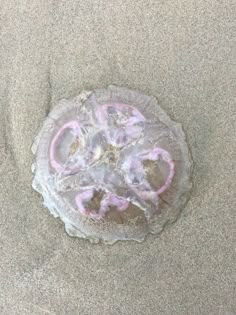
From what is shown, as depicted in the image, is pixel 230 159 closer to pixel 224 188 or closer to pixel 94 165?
pixel 224 188

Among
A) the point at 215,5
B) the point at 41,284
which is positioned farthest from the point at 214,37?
the point at 41,284

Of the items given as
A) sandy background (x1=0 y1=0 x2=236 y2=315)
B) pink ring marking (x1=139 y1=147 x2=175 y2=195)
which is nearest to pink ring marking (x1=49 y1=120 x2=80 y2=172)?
sandy background (x1=0 y1=0 x2=236 y2=315)

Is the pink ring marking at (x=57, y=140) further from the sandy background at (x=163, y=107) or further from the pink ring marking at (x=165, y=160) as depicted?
the pink ring marking at (x=165, y=160)

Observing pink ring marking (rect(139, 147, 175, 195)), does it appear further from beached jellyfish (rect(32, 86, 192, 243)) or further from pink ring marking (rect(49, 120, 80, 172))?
pink ring marking (rect(49, 120, 80, 172))

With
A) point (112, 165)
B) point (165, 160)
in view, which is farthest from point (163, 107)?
point (112, 165)

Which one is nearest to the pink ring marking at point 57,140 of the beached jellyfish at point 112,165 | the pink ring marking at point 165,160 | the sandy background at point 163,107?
the beached jellyfish at point 112,165

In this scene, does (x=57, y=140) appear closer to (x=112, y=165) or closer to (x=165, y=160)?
(x=112, y=165)
